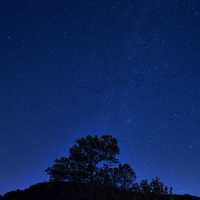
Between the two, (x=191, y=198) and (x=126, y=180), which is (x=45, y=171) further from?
(x=191, y=198)

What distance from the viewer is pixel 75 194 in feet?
139

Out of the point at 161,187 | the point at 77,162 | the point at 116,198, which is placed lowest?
the point at 116,198

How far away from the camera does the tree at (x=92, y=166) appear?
5150 cm

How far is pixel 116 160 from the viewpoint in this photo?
53.0m

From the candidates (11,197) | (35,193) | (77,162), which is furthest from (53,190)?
(77,162)

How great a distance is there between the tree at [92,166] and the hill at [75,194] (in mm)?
6041

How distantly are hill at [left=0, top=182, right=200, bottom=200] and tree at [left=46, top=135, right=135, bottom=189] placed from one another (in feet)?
19.8

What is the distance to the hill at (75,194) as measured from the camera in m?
42.1

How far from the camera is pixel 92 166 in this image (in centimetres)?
5259

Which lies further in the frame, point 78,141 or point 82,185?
point 78,141

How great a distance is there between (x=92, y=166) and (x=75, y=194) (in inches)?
417

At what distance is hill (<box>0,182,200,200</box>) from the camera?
1658 inches

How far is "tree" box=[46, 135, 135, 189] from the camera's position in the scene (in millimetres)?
51500

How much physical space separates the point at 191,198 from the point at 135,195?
7.01 m
